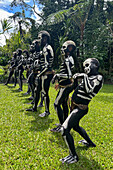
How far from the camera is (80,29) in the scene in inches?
738

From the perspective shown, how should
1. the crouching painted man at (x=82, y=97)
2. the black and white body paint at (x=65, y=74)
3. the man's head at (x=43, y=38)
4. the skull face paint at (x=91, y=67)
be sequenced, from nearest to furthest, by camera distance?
the crouching painted man at (x=82, y=97)
the skull face paint at (x=91, y=67)
the black and white body paint at (x=65, y=74)
the man's head at (x=43, y=38)

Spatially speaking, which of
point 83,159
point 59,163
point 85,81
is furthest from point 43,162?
point 85,81

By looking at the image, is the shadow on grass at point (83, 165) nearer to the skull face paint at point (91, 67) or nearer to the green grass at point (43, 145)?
the green grass at point (43, 145)

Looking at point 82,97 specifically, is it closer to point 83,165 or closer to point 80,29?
point 83,165

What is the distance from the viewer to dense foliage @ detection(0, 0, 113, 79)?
17.1m

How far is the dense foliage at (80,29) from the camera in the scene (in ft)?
56.2

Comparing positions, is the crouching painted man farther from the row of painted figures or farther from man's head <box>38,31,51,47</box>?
man's head <box>38,31,51,47</box>

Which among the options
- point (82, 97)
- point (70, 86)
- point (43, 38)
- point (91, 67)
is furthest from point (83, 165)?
point (43, 38)

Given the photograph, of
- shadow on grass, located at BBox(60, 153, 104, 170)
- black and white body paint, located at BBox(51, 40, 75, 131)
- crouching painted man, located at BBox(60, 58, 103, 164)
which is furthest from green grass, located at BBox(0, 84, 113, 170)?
black and white body paint, located at BBox(51, 40, 75, 131)

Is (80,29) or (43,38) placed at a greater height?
(80,29)

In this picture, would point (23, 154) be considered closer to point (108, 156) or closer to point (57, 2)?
point (108, 156)

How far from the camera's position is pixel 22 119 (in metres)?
5.08

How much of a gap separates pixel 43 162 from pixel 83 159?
807 mm

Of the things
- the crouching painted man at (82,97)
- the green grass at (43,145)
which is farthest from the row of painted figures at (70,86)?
the green grass at (43,145)
